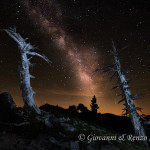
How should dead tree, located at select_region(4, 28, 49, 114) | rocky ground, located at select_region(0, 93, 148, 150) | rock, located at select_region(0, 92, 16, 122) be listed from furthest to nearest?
dead tree, located at select_region(4, 28, 49, 114), rock, located at select_region(0, 92, 16, 122), rocky ground, located at select_region(0, 93, 148, 150)

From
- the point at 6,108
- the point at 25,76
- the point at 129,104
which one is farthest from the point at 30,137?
the point at 129,104

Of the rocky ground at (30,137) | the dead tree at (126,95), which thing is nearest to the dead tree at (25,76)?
the rocky ground at (30,137)

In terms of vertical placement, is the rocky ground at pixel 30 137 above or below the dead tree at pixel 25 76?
below

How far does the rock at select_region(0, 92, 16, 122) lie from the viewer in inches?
244

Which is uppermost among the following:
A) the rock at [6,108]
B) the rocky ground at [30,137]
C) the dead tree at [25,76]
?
the dead tree at [25,76]

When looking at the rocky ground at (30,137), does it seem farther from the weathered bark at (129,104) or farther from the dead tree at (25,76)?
the weathered bark at (129,104)

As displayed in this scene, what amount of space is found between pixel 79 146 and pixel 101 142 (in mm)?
1429

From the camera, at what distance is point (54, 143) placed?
19.5 feet

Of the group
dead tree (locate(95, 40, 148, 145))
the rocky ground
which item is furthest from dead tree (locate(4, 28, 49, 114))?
dead tree (locate(95, 40, 148, 145))

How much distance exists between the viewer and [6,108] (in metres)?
6.26

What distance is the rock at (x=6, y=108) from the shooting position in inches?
244

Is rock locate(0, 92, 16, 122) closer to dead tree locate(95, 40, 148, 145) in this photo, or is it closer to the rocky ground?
the rocky ground

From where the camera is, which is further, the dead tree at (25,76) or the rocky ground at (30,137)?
the dead tree at (25,76)

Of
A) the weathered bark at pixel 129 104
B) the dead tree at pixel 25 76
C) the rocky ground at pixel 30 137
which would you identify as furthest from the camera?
the weathered bark at pixel 129 104
